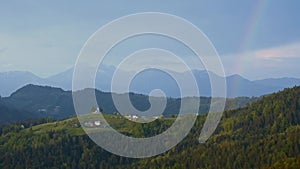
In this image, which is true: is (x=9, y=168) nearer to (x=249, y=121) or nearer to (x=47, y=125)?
(x=47, y=125)

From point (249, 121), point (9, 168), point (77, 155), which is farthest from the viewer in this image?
point (249, 121)

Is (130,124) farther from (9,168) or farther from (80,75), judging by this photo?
(80,75)

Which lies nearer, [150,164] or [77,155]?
[150,164]

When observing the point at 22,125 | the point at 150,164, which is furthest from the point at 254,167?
the point at 22,125

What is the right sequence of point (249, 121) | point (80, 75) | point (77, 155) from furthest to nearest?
point (249, 121)
point (77, 155)
point (80, 75)

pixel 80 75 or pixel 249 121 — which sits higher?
pixel 249 121

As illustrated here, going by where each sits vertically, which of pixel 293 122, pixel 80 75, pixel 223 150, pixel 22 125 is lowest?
pixel 80 75
